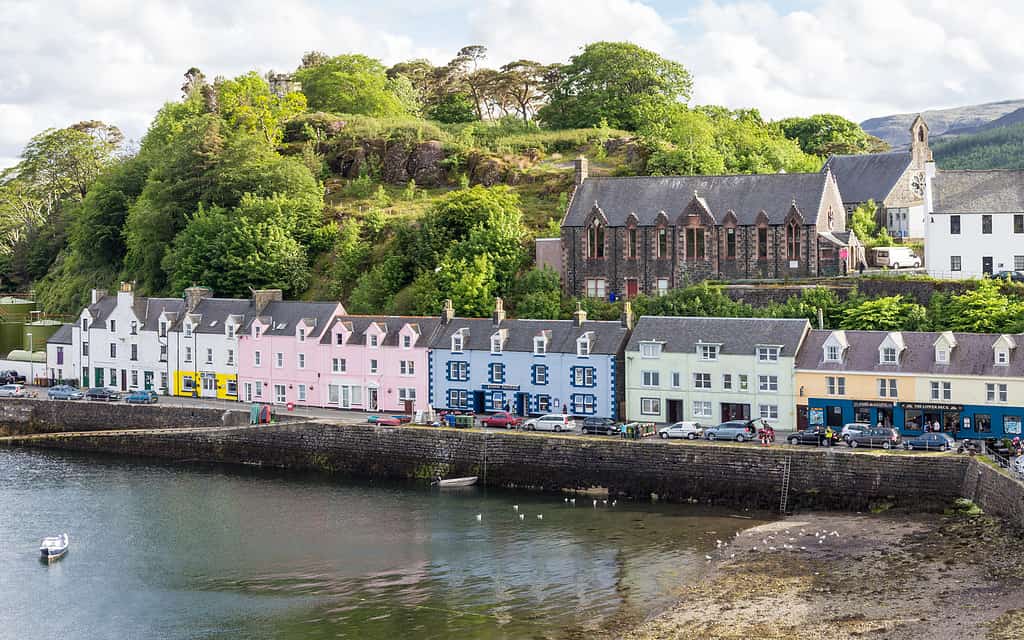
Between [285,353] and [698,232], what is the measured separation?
952 inches

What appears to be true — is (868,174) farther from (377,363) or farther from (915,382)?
(377,363)

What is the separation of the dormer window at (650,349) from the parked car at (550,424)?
493cm

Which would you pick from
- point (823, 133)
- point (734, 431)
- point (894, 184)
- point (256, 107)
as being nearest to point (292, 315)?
point (734, 431)

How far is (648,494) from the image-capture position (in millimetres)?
53250

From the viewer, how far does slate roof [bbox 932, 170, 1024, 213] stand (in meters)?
65.2

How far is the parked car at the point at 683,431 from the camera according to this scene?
2157 inches

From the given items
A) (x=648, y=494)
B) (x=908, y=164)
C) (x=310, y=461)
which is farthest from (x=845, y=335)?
(x=908, y=164)

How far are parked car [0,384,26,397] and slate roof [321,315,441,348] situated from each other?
2114cm

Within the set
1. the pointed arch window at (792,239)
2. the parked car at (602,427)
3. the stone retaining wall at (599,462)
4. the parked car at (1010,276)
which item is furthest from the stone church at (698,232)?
the stone retaining wall at (599,462)

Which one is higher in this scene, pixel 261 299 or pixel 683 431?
pixel 261 299

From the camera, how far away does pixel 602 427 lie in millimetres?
56312

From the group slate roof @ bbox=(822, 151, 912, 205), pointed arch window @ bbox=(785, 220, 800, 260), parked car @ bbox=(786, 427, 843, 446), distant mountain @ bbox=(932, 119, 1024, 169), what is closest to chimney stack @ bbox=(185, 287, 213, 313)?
pointed arch window @ bbox=(785, 220, 800, 260)

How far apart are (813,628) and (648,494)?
17235 millimetres

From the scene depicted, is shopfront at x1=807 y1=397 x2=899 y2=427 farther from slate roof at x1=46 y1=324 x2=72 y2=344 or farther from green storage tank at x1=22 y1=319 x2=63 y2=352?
green storage tank at x1=22 y1=319 x2=63 y2=352
